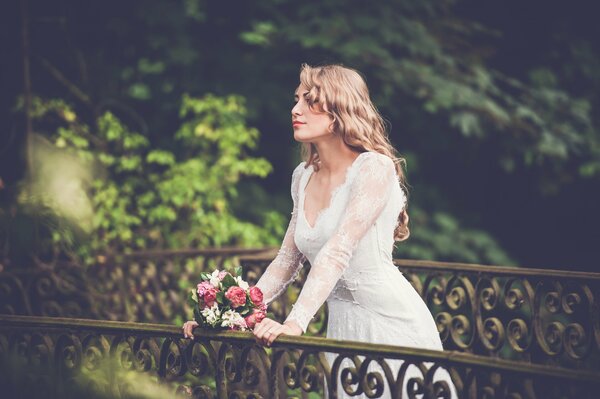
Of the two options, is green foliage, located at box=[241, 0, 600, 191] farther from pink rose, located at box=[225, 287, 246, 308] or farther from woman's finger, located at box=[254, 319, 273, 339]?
woman's finger, located at box=[254, 319, 273, 339]

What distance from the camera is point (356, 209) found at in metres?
4.27

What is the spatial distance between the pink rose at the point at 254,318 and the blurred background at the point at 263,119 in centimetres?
373

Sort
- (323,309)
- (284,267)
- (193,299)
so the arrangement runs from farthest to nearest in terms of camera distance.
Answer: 1. (323,309)
2. (284,267)
3. (193,299)

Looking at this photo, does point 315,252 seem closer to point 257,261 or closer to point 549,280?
point 549,280

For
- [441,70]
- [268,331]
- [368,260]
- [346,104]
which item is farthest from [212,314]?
[441,70]

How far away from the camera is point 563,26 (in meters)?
12.1

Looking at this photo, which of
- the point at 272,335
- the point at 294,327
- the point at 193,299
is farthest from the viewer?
the point at 193,299

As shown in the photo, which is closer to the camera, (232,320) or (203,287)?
(232,320)

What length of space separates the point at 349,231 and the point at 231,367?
0.75m

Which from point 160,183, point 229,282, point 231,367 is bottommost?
point 231,367

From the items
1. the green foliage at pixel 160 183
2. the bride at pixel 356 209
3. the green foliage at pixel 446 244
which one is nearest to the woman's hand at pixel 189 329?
the bride at pixel 356 209

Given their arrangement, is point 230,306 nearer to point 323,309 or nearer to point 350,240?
point 350,240

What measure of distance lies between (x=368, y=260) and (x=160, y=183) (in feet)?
16.8

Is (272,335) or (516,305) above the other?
(516,305)
